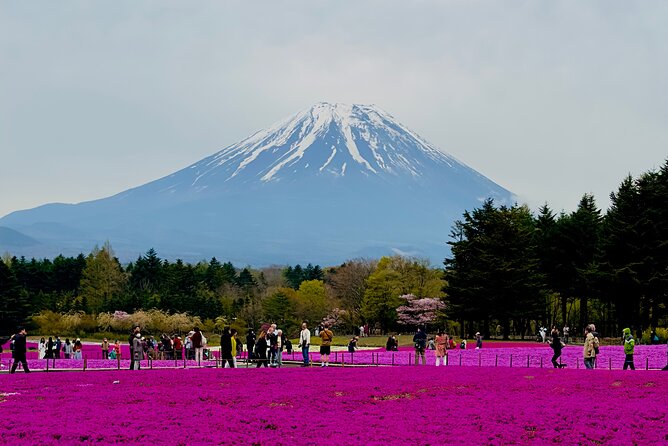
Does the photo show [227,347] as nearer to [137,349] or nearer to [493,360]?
[137,349]

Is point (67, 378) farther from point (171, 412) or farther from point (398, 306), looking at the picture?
point (398, 306)

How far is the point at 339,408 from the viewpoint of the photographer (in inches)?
989

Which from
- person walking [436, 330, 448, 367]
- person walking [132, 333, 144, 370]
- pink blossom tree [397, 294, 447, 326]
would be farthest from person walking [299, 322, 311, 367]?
pink blossom tree [397, 294, 447, 326]

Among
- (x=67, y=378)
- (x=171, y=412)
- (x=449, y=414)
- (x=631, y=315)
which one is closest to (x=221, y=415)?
(x=171, y=412)

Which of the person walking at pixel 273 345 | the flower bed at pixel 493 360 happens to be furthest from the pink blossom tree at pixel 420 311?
the person walking at pixel 273 345

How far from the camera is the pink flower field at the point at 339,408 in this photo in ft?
66.8

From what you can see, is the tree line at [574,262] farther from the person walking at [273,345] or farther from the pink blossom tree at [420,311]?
the person walking at [273,345]

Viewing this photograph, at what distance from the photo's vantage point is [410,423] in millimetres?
22172

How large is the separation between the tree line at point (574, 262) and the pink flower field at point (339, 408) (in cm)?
4390

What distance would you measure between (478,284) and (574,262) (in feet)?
39.3

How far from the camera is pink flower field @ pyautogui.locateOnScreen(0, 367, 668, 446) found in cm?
2036

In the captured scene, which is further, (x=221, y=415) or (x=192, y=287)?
(x=192, y=287)

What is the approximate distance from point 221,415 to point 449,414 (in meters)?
6.20

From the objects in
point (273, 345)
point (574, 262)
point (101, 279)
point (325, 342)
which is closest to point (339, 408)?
point (325, 342)
